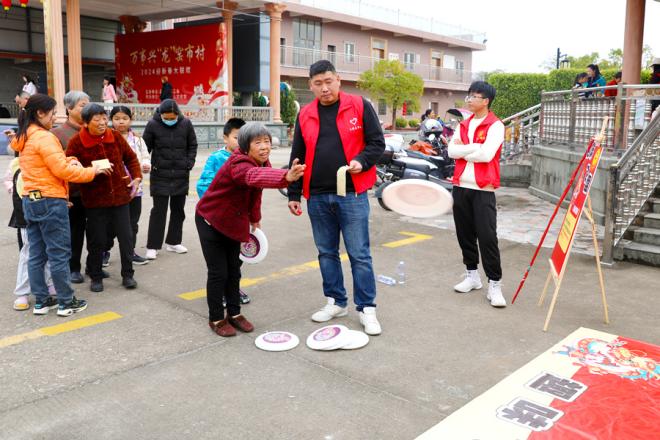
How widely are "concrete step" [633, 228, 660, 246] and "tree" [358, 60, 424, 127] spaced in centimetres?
2928

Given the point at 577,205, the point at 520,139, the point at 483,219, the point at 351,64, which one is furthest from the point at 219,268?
the point at 351,64

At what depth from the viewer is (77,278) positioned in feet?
18.4

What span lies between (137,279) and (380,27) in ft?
118

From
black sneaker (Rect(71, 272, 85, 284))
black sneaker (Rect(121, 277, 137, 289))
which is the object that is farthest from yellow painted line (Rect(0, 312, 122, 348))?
black sneaker (Rect(71, 272, 85, 284))

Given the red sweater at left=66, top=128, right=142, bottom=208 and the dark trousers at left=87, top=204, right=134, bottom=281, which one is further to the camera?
the dark trousers at left=87, top=204, right=134, bottom=281

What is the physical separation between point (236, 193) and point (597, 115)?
7205mm

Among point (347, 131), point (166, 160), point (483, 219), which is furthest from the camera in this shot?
point (166, 160)

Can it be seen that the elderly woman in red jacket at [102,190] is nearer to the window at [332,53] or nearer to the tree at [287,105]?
the tree at [287,105]

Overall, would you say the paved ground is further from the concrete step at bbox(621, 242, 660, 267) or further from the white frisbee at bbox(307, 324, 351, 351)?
the concrete step at bbox(621, 242, 660, 267)

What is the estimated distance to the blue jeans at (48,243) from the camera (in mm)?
4523

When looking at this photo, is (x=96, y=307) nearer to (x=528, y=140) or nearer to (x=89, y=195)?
(x=89, y=195)

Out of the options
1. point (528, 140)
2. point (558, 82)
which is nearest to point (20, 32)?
point (528, 140)

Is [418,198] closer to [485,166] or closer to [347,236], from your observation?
[485,166]

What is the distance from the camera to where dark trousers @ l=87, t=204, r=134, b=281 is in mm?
5277
